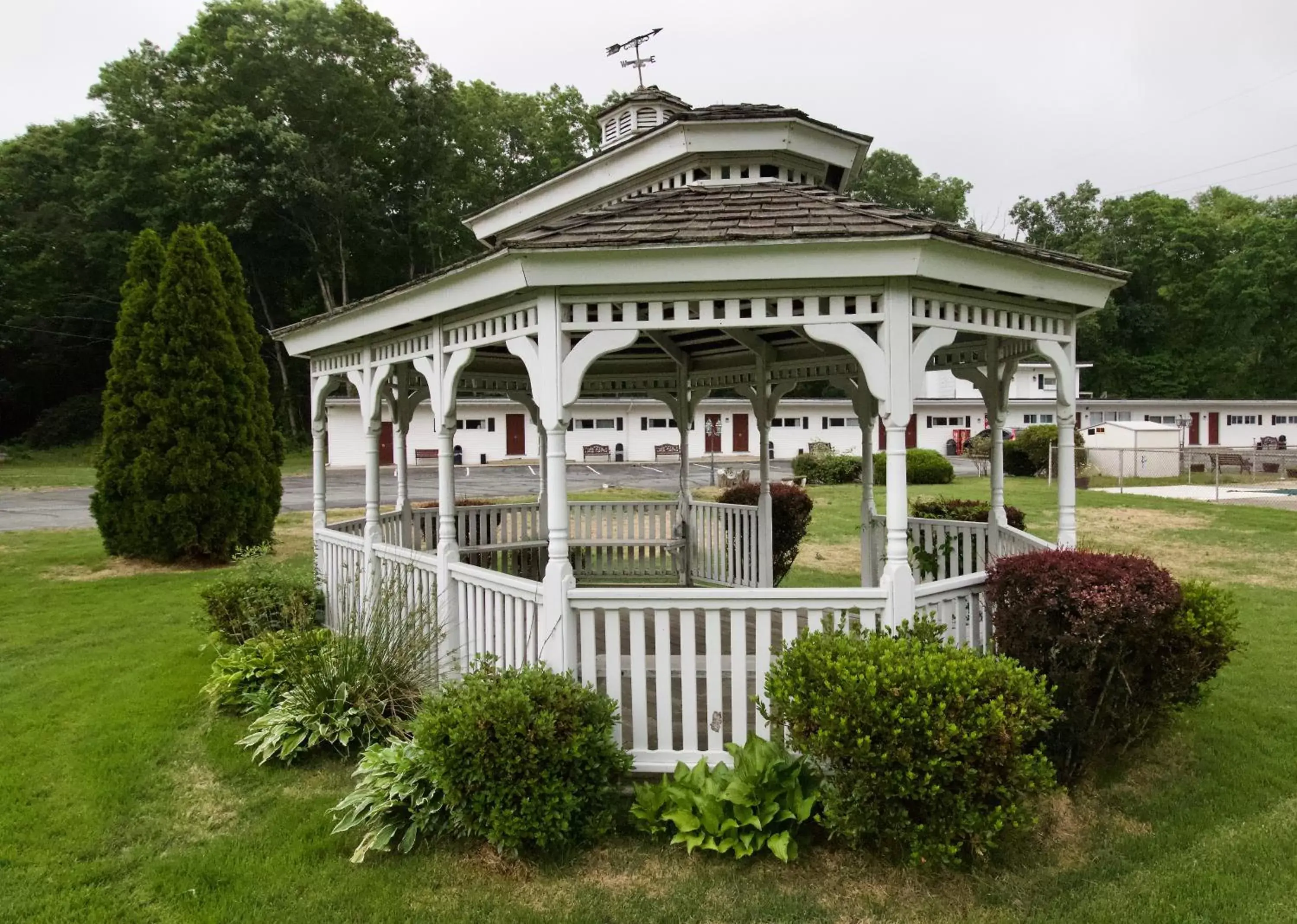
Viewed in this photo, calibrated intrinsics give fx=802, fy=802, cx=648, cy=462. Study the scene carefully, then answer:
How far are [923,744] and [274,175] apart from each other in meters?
40.8

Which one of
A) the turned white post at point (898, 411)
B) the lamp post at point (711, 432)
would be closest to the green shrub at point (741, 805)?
the turned white post at point (898, 411)

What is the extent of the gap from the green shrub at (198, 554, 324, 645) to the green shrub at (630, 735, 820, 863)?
4542 mm

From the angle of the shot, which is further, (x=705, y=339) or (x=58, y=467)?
(x=58, y=467)

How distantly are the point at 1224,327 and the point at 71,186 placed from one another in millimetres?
69308

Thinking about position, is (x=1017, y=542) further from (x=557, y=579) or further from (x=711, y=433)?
(x=711, y=433)

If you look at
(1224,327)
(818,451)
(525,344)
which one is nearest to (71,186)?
(818,451)

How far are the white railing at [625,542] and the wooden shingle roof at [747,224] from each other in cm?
521

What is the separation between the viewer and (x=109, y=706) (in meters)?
→ 6.59

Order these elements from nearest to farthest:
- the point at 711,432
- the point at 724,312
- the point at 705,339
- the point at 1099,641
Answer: the point at 1099,641, the point at 724,312, the point at 705,339, the point at 711,432

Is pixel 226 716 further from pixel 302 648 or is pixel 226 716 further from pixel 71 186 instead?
pixel 71 186

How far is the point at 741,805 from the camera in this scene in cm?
417

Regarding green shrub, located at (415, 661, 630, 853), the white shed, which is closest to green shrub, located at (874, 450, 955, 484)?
the white shed

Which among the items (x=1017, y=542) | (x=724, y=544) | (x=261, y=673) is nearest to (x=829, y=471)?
(x=724, y=544)

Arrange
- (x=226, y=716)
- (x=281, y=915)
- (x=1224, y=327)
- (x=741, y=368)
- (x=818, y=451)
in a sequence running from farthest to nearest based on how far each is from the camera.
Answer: (x=1224, y=327), (x=818, y=451), (x=741, y=368), (x=226, y=716), (x=281, y=915)
